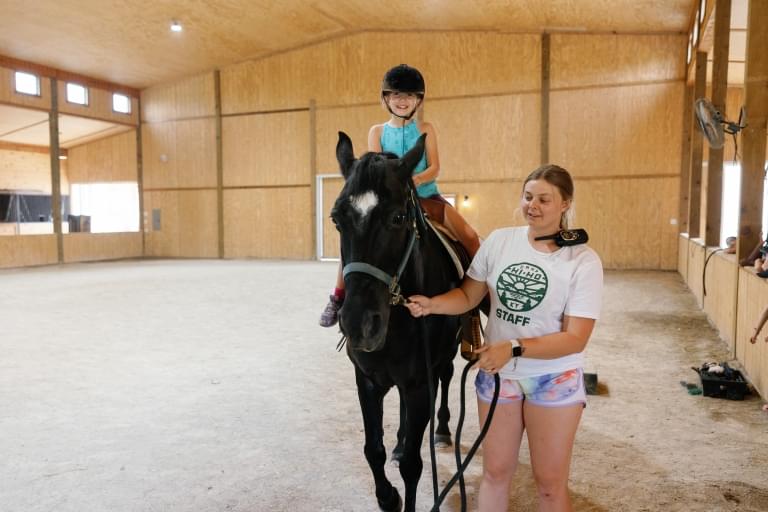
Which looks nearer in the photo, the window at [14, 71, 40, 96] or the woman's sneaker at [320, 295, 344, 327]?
the woman's sneaker at [320, 295, 344, 327]

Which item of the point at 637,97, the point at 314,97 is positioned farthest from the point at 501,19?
the point at 314,97

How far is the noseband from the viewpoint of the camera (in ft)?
4.83

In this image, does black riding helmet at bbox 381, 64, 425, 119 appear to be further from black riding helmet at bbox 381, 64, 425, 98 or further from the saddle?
the saddle

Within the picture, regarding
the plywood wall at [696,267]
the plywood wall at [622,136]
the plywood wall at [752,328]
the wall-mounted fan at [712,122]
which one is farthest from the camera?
the plywood wall at [622,136]

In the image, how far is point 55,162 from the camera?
13.2 meters

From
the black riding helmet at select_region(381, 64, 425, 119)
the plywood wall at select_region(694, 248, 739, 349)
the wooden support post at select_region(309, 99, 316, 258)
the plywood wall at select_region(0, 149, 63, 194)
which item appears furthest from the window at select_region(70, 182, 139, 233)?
the black riding helmet at select_region(381, 64, 425, 119)

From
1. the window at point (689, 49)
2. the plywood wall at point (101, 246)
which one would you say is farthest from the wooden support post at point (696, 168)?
the plywood wall at point (101, 246)

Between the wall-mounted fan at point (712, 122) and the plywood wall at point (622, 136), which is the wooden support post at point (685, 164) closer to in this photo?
the plywood wall at point (622, 136)

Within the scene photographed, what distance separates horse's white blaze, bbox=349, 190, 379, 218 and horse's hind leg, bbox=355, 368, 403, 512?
2.49 ft

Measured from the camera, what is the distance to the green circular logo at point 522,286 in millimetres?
1506

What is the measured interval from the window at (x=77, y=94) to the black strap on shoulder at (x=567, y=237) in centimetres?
1512

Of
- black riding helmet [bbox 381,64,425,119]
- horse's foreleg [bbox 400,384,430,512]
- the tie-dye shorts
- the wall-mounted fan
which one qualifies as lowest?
horse's foreleg [bbox 400,384,430,512]

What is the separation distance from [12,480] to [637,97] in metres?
11.6

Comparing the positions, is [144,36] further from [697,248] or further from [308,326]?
[697,248]
